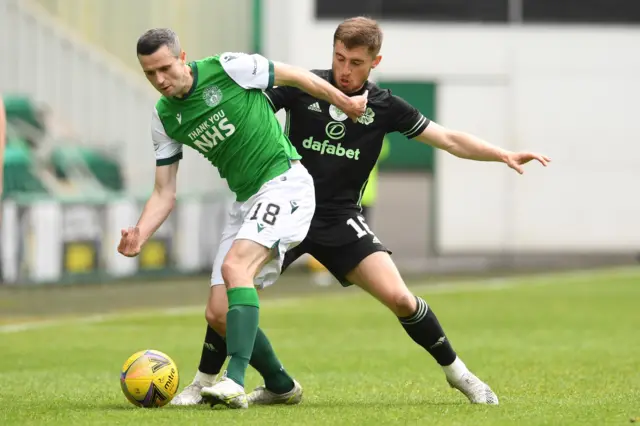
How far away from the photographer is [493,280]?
23141mm

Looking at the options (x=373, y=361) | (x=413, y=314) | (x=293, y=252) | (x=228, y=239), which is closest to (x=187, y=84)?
(x=228, y=239)

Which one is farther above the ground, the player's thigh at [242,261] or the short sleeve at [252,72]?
the short sleeve at [252,72]

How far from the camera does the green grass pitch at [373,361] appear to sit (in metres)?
7.37

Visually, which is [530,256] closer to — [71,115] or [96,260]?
[71,115]

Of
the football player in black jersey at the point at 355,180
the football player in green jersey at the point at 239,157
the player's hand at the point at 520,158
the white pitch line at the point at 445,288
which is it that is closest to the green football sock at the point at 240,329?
the football player in green jersey at the point at 239,157

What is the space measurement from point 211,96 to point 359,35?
2.75ft

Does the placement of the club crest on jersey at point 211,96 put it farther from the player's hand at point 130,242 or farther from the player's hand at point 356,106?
the player's hand at point 130,242

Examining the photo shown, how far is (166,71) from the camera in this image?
7410 mm

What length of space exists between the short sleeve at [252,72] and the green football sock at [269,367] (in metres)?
1.34

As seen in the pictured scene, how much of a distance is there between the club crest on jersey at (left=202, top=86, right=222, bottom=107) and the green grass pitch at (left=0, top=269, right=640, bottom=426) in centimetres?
160

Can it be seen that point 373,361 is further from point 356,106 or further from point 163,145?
point 356,106

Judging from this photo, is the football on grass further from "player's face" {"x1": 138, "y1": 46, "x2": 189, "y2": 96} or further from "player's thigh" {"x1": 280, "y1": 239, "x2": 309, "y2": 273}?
"player's face" {"x1": 138, "y1": 46, "x2": 189, "y2": 96}

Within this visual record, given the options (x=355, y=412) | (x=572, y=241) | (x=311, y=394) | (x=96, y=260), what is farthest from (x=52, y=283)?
(x=572, y=241)

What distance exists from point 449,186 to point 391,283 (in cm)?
2437
